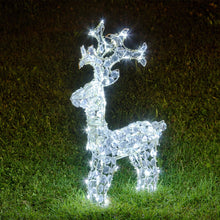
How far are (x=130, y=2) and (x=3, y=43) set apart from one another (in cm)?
216

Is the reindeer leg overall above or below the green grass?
below

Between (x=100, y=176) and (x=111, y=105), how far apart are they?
1815mm

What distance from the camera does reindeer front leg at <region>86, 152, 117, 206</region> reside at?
3.59 metres

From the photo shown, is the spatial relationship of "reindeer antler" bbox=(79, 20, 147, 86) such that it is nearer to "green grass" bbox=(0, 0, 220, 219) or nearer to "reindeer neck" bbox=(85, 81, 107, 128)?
"reindeer neck" bbox=(85, 81, 107, 128)

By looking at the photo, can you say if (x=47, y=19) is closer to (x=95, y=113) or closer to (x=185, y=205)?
(x=95, y=113)

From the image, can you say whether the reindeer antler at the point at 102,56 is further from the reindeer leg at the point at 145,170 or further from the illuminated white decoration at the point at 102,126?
the reindeer leg at the point at 145,170

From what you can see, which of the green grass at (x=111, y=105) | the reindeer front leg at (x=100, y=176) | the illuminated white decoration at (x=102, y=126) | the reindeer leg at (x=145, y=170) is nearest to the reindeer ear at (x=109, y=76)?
the illuminated white decoration at (x=102, y=126)

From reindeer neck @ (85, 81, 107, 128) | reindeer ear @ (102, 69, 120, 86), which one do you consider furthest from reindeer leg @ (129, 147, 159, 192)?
reindeer ear @ (102, 69, 120, 86)

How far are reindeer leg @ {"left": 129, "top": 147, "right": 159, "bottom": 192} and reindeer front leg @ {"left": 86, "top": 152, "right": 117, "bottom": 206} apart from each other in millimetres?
333

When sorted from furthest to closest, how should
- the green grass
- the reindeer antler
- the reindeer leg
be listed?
the green grass → the reindeer leg → the reindeer antler

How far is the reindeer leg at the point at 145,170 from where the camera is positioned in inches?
152

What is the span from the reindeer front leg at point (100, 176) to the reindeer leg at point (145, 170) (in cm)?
33

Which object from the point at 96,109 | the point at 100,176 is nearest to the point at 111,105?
the point at 96,109

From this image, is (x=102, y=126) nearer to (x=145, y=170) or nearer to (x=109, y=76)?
(x=109, y=76)
